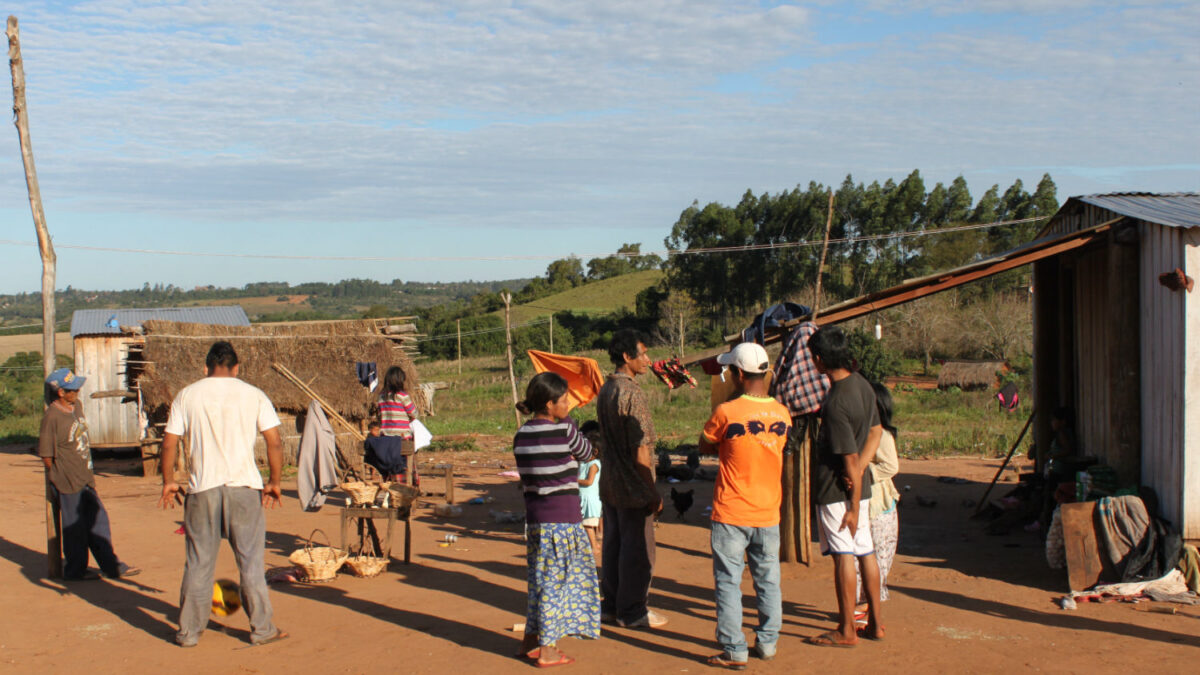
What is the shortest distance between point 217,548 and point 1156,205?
7506mm

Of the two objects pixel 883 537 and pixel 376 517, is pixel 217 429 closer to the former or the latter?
pixel 376 517

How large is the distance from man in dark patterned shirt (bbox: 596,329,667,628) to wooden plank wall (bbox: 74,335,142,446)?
57.2 feet

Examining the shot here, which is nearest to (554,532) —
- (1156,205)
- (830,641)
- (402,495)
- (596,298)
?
(830,641)

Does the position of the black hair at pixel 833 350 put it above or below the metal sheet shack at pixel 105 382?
above

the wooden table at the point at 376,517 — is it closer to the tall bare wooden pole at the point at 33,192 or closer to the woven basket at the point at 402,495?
the woven basket at the point at 402,495

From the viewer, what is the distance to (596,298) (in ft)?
221

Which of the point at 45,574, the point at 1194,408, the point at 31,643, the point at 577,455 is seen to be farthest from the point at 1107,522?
the point at 45,574

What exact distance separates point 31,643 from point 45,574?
7.12ft

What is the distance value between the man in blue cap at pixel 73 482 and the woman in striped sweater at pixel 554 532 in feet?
13.6

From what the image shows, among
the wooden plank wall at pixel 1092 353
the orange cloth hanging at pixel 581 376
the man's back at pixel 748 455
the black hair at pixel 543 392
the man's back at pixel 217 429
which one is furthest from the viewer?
the orange cloth hanging at pixel 581 376

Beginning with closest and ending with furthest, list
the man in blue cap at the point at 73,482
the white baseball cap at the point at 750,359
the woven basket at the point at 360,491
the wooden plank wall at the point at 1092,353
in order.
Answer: the white baseball cap at the point at 750,359, the man in blue cap at the point at 73,482, the woven basket at the point at 360,491, the wooden plank wall at the point at 1092,353

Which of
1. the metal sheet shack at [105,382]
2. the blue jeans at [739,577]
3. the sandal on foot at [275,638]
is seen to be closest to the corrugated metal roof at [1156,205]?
the blue jeans at [739,577]

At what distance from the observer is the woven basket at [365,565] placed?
728 centimetres

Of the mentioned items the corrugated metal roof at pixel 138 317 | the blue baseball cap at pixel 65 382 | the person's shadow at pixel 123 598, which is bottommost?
the person's shadow at pixel 123 598
